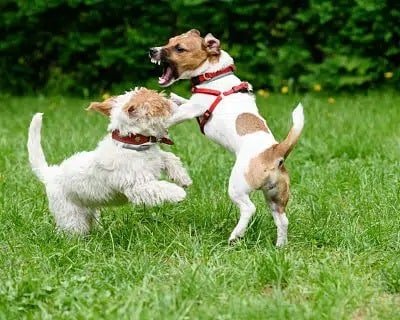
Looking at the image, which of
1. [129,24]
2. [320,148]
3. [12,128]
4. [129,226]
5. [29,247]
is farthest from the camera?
[129,24]

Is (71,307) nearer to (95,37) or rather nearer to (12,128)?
(12,128)

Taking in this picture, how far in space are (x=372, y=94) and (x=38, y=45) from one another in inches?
184

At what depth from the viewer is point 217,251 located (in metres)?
4.88

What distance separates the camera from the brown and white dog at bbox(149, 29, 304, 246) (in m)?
5.00

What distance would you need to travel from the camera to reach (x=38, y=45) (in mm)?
13062

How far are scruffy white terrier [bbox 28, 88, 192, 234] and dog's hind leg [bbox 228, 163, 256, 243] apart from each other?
0.28 meters

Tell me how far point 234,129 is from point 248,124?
81mm

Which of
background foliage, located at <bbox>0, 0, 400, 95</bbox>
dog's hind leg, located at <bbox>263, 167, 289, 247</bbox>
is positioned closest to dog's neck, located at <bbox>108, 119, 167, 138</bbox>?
dog's hind leg, located at <bbox>263, 167, 289, 247</bbox>

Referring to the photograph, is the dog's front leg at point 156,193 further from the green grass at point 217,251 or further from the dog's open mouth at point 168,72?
the dog's open mouth at point 168,72

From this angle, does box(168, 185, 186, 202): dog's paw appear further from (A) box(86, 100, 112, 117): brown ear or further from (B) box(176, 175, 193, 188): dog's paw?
(A) box(86, 100, 112, 117): brown ear

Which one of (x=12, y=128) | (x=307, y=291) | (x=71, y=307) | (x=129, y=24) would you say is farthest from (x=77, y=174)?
(x=129, y=24)

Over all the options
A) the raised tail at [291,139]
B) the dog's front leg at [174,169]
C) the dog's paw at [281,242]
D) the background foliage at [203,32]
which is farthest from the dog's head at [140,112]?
the background foliage at [203,32]

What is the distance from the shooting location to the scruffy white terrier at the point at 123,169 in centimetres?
509

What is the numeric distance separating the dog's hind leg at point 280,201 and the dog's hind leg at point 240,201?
0.12 meters
